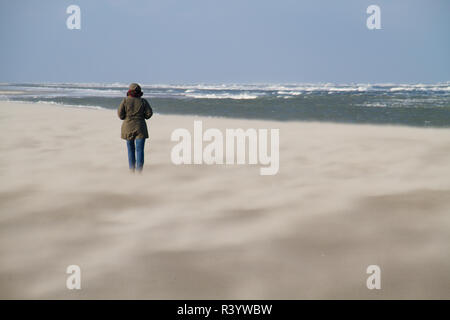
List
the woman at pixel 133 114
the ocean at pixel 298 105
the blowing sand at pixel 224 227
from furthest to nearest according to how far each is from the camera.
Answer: the ocean at pixel 298 105 < the woman at pixel 133 114 < the blowing sand at pixel 224 227

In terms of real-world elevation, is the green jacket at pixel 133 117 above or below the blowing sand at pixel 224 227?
above

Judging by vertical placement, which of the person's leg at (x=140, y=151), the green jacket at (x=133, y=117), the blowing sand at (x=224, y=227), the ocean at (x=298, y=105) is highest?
the ocean at (x=298, y=105)

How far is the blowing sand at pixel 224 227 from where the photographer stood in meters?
3.44

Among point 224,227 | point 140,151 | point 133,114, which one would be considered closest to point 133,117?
point 133,114

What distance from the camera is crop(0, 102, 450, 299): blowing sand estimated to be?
3.44m

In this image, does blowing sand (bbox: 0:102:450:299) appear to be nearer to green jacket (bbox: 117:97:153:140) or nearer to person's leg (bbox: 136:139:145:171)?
person's leg (bbox: 136:139:145:171)

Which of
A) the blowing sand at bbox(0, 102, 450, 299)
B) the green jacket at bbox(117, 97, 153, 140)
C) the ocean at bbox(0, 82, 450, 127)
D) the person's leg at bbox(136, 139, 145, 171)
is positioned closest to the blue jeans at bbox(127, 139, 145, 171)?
the person's leg at bbox(136, 139, 145, 171)

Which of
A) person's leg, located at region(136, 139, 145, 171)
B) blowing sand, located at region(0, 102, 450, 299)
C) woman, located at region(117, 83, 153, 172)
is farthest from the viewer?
person's leg, located at region(136, 139, 145, 171)

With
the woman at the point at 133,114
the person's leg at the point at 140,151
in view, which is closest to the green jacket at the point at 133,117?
the woman at the point at 133,114

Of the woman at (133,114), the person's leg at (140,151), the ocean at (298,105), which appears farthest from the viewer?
the ocean at (298,105)

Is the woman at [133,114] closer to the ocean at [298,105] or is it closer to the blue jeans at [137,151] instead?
the blue jeans at [137,151]

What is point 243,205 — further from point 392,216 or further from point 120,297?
point 120,297

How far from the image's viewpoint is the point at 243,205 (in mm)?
5531


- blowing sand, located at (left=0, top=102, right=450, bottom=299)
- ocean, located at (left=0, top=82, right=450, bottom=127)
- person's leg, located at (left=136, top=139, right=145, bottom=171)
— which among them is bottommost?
blowing sand, located at (left=0, top=102, right=450, bottom=299)
